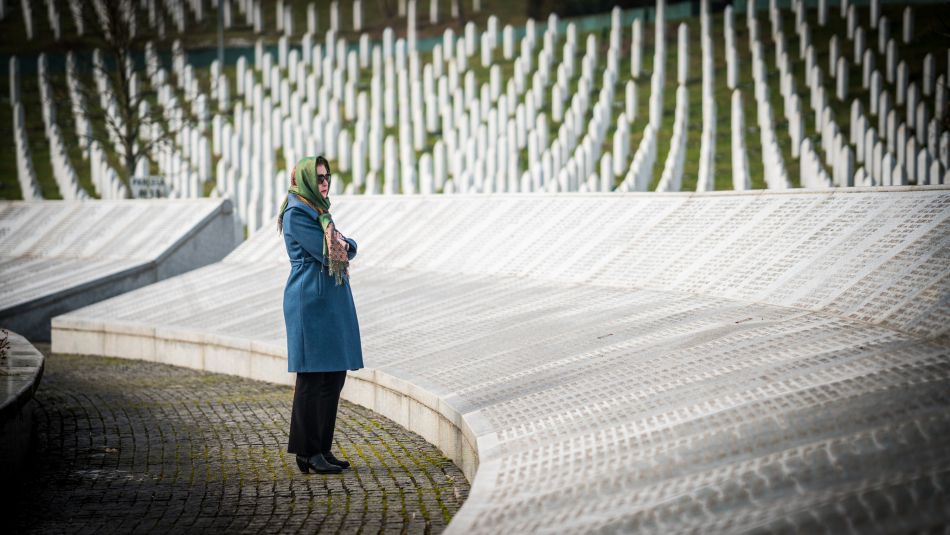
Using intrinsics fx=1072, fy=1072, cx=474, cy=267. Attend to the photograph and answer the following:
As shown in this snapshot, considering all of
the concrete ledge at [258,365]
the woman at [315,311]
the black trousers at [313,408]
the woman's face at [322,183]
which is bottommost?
the concrete ledge at [258,365]

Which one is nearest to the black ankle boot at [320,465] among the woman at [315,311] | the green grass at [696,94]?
the woman at [315,311]

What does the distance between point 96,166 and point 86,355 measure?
Result: 14843 mm

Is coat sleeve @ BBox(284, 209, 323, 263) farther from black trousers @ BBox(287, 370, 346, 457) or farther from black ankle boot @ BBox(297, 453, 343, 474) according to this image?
black ankle boot @ BBox(297, 453, 343, 474)

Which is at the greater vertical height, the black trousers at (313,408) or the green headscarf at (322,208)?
the green headscarf at (322,208)

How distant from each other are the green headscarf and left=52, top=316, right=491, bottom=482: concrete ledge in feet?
3.23

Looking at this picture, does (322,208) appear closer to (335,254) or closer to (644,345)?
(335,254)

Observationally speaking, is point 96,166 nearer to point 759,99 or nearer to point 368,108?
point 368,108

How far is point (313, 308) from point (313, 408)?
0.51 metres

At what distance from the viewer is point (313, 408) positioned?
534 cm

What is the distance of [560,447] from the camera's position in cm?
452

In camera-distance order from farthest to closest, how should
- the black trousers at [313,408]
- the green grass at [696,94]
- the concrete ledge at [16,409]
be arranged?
the green grass at [696,94]
the black trousers at [313,408]
the concrete ledge at [16,409]

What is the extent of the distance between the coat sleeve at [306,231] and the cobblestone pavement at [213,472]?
1152 millimetres

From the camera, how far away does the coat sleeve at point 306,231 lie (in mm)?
5242

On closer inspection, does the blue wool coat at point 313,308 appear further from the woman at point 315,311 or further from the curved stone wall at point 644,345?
the curved stone wall at point 644,345
